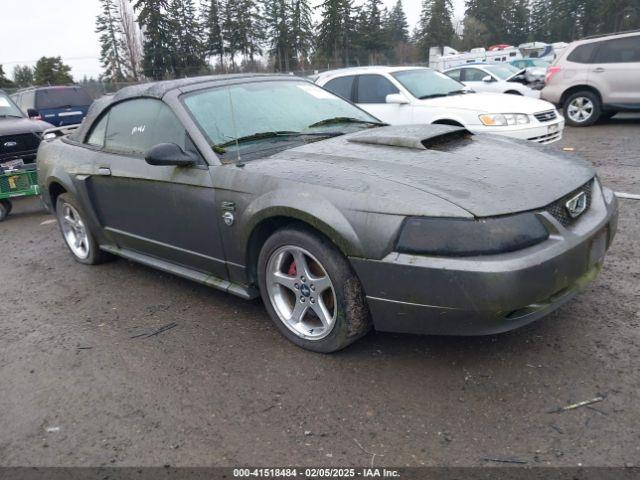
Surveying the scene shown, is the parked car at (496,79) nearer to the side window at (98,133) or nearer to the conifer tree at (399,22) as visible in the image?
the side window at (98,133)

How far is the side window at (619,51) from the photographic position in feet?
34.6

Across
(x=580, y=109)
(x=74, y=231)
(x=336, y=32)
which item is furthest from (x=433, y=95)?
(x=336, y=32)

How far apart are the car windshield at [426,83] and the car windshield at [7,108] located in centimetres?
654

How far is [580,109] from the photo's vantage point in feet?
37.4

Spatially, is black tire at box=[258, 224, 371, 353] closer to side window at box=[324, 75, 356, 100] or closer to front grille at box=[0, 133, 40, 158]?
side window at box=[324, 75, 356, 100]

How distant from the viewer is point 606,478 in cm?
207

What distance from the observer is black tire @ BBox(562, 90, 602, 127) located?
11.1 m

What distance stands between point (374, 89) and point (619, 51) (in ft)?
18.7

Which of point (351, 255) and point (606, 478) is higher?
point (351, 255)

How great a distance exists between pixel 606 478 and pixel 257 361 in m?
1.81

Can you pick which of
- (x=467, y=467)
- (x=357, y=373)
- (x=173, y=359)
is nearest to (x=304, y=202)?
(x=357, y=373)

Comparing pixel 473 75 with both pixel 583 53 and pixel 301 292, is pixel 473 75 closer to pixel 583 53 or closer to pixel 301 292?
pixel 583 53

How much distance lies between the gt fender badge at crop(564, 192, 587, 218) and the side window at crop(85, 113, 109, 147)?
141 inches

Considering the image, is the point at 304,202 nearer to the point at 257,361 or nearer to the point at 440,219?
the point at 440,219
